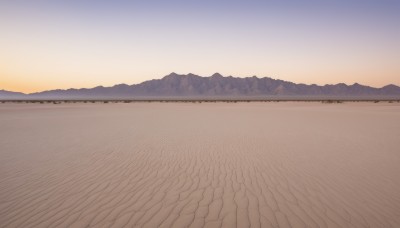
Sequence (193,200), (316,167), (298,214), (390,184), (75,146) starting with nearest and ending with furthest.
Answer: (298,214) < (193,200) < (390,184) < (316,167) < (75,146)

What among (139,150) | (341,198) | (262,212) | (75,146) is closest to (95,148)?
(75,146)

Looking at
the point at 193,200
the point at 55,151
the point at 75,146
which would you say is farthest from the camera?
the point at 75,146

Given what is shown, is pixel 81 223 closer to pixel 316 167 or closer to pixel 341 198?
pixel 341 198

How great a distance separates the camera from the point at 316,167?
267 inches

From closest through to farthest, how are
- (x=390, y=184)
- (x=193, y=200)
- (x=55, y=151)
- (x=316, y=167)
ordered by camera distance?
(x=193, y=200), (x=390, y=184), (x=316, y=167), (x=55, y=151)

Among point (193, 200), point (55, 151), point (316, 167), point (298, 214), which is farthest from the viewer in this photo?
point (55, 151)

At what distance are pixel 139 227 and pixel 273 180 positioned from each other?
3.16 meters

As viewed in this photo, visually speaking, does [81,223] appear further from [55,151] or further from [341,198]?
[55,151]

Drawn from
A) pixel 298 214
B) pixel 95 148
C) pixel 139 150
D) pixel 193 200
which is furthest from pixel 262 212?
pixel 95 148

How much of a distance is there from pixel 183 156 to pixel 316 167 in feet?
12.0

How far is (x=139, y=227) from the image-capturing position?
3.77 meters

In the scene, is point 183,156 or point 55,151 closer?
point 183,156

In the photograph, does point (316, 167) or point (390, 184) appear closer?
point (390, 184)

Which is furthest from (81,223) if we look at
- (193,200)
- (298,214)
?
(298,214)
